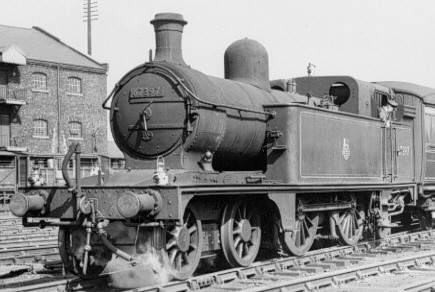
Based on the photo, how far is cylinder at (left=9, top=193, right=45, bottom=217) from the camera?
8.62m

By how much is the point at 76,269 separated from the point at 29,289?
99 centimetres

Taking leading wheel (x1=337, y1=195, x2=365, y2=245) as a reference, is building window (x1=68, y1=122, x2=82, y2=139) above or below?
above

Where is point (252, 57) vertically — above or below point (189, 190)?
above

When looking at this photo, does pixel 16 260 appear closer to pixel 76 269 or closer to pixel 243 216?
pixel 76 269

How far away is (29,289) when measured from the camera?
8062 millimetres

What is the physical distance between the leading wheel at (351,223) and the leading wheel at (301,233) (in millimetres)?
784

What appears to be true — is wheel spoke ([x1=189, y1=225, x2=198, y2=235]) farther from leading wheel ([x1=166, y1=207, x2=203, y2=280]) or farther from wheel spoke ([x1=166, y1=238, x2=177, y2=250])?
wheel spoke ([x1=166, y1=238, x2=177, y2=250])

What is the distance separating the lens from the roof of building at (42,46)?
3588 cm

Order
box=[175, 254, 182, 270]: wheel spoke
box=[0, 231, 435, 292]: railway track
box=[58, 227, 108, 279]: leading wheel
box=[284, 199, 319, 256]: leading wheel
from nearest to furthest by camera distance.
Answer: box=[0, 231, 435, 292]: railway track → box=[175, 254, 182, 270]: wheel spoke → box=[58, 227, 108, 279]: leading wheel → box=[284, 199, 319, 256]: leading wheel

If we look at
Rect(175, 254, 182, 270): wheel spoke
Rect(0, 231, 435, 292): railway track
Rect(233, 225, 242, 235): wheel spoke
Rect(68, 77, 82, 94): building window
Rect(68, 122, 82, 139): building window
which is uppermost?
Rect(68, 77, 82, 94): building window

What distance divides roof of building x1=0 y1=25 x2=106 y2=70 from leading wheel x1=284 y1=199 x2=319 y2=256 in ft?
86.4

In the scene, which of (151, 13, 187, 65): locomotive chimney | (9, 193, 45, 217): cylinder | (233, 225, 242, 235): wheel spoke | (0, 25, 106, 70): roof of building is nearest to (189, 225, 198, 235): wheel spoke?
(233, 225, 242, 235): wheel spoke

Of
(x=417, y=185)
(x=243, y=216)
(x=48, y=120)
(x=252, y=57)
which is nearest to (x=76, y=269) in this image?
(x=243, y=216)

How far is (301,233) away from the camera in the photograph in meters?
11.2
